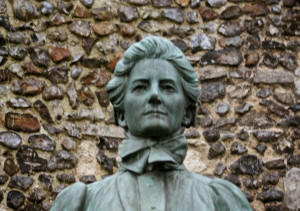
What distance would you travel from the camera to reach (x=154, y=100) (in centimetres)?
323

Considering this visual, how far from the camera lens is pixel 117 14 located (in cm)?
693

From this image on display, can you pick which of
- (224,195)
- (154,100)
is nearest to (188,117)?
(154,100)

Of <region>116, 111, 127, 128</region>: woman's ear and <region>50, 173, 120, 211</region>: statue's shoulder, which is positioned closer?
<region>50, 173, 120, 211</region>: statue's shoulder

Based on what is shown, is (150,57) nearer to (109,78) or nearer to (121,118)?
(121,118)

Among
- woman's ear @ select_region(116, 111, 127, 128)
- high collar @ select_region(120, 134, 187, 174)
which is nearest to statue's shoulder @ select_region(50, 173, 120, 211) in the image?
high collar @ select_region(120, 134, 187, 174)

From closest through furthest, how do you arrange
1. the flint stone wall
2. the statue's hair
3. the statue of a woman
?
the statue of a woman
the statue's hair
the flint stone wall

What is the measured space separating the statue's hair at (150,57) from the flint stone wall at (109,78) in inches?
120

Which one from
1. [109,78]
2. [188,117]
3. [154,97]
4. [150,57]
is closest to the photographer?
[154,97]

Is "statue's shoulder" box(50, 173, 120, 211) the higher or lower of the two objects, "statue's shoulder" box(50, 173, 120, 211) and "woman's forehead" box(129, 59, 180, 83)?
the lower

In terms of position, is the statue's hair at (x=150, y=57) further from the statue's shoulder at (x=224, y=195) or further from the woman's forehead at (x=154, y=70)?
the statue's shoulder at (x=224, y=195)

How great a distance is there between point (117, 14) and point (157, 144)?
378 centimetres

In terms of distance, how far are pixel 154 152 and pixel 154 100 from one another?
217mm

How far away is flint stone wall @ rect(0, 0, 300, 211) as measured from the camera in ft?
21.0

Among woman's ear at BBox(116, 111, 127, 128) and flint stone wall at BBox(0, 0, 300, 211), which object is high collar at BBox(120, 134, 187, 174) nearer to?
woman's ear at BBox(116, 111, 127, 128)
